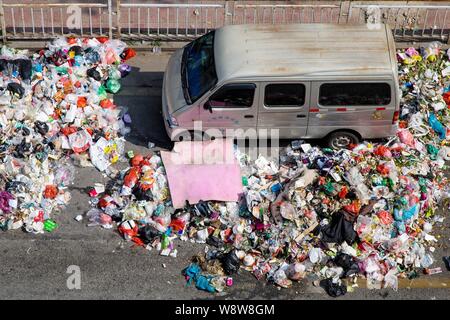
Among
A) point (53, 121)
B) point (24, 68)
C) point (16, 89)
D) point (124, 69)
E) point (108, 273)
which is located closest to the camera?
point (108, 273)

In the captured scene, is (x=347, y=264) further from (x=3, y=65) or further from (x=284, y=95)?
(x=3, y=65)

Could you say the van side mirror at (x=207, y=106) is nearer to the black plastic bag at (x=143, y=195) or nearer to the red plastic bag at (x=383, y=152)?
the black plastic bag at (x=143, y=195)

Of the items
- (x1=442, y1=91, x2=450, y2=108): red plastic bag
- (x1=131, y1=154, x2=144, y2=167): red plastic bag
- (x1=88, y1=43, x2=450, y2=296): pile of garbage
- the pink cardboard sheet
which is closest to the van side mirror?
the pink cardboard sheet

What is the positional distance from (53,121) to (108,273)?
130 inches

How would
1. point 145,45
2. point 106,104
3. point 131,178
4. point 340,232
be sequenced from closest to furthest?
point 340,232 < point 131,178 < point 106,104 < point 145,45

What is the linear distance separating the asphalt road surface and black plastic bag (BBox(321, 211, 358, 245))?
758 millimetres

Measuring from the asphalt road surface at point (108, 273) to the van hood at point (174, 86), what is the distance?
228 cm

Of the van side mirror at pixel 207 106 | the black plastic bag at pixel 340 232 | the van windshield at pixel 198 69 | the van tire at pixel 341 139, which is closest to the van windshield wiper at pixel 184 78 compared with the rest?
the van windshield at pixel 198 69

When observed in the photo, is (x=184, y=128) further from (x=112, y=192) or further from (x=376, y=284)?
(x=376, y=284)

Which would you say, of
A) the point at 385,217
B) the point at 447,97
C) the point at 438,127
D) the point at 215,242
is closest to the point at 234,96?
the point at 215,242

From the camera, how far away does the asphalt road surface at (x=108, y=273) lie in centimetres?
1063

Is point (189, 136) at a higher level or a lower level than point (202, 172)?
higher

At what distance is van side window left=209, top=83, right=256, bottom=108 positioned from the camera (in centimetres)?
1162

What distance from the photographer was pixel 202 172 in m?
11.8
